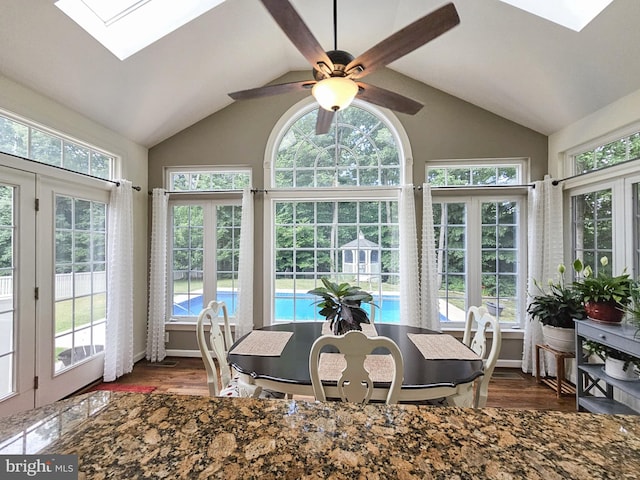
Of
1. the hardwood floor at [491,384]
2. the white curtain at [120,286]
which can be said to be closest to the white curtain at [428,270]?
the hardwood floor at [491,384]

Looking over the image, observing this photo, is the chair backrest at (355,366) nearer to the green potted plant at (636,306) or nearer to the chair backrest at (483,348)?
the chair backrest at (483,348)

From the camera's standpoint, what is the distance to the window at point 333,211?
11.5ft

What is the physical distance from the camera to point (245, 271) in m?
3.36

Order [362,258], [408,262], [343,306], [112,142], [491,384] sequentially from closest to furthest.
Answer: [343,306] → [491,384] → [112,142] → [408,262] → [362,258]

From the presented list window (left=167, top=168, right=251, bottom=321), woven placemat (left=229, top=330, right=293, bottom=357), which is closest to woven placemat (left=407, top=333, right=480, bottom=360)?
woven placemat (left=229, top=330, right=293, bottom=357)

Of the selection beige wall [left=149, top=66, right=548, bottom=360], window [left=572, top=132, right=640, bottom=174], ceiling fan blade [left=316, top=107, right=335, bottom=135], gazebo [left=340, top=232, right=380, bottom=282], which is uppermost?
beige wall [left=149, top=66, right=548, bottom=360]

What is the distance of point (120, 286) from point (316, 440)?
10.6 ft

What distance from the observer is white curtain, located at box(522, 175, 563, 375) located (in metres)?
3.07

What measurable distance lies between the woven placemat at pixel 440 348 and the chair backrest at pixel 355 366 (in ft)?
1.63

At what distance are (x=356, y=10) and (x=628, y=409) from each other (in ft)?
12.6

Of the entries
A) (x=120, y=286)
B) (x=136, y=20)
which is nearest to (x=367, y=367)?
(x=120, y=286)

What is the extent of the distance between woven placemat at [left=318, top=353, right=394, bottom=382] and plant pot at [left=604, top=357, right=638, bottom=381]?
1.76 m

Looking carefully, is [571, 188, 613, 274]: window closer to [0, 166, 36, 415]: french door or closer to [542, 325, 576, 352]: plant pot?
[542, 325, 576, 352]: plant pot

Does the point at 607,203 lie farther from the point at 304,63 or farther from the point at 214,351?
the point at 214,351
